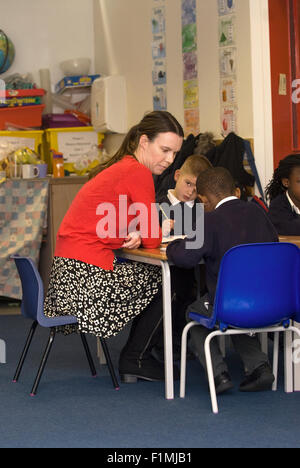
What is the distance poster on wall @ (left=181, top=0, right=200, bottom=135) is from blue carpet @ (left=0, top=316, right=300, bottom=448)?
76.8 inches

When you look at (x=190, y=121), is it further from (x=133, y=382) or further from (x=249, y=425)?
(x=249, y=425)

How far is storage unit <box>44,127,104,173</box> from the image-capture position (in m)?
5.80

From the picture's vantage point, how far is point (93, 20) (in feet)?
20.5

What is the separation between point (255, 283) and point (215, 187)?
0.47 meters

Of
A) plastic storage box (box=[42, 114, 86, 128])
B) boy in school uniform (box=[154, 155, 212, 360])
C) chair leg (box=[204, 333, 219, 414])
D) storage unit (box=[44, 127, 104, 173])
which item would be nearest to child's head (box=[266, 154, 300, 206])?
boy in school uniform (box=[154, 155, 212, 360])

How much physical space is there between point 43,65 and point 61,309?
3745 mm

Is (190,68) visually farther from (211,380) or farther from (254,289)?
(211,380)

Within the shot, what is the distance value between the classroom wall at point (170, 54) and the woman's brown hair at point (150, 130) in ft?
4.29

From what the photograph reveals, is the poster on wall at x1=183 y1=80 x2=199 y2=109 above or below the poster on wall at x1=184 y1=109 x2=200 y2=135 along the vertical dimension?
above

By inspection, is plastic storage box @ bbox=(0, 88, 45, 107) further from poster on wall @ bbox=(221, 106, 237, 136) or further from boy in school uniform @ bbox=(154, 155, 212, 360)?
boy in school uniform @ bbox=(154, 155, 212, 360)

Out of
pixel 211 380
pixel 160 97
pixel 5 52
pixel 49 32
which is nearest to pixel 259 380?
pixel 211 380

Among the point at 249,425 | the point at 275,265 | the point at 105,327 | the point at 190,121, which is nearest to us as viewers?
the point at 249,425

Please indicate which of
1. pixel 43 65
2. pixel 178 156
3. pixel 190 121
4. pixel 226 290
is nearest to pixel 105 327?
pixel 226 290

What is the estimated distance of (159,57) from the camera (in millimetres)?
5160
